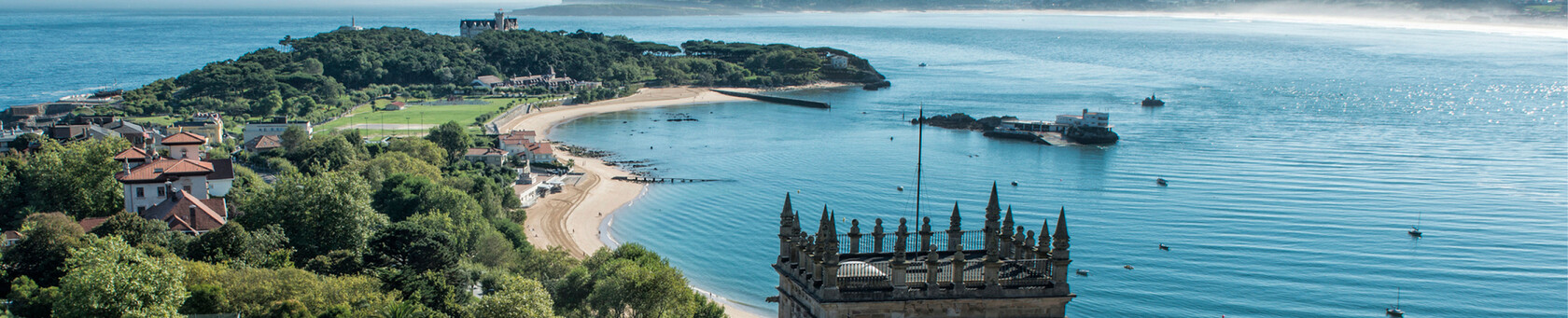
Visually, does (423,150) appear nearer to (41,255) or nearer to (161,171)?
(161,171)

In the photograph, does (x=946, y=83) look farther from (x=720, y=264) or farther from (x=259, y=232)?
(x=259, y=232)

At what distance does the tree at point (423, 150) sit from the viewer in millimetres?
93500

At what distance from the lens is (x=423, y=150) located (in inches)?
3743

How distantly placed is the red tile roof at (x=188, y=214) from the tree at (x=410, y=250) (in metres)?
7.34

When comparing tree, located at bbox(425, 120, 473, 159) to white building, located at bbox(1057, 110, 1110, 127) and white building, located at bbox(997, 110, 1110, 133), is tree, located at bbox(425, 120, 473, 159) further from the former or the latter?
white building, located at bbox(1057, 110, 1110, 127)

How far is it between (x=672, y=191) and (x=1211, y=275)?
148ft

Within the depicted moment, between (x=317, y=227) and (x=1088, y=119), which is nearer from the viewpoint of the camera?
(x=317, y=227)

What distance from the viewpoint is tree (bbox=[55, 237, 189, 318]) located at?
115 ft

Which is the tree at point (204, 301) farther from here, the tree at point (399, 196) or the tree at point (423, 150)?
the tree at point (423, 150)

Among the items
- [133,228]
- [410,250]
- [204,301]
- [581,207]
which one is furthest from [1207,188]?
[204,301]

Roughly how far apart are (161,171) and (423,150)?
36.7 m

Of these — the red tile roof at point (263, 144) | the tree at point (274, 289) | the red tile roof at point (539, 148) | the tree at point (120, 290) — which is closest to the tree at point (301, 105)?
the red tile roof at point (263, 144)

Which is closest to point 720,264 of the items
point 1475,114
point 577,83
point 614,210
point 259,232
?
point 614,210

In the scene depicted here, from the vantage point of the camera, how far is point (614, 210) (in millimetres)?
84938
